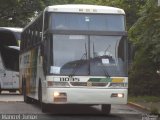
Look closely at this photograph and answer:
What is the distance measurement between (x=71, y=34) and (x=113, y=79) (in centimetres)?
192

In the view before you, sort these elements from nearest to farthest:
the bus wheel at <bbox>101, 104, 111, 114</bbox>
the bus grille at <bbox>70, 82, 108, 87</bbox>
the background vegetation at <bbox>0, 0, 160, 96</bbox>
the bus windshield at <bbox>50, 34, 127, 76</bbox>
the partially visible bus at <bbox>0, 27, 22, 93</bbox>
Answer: the bus grille at <bbox>70, 82, 108, 87</bbox> < the bus windshield at <bbox>50, 34, 127, 76</bbox> < the bus wheel at <bbox>101, 104, 111, 114</bbox> < the background vegetation at <bbox>0, 0, 160, 96</bbox> < the partially visible bus at <bbox>0, 27, 22, 93</bbox>

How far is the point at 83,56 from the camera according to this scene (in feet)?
57.4

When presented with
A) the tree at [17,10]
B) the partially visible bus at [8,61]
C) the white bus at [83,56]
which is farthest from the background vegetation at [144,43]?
the tree at [17,10]

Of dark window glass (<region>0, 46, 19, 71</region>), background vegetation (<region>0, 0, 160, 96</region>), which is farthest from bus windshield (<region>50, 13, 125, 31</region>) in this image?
dark window glass (<region>0, 46, 19, 71</region>)

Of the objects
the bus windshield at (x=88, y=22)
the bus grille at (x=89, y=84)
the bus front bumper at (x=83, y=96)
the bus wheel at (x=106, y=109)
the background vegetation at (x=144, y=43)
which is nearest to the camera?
the bus front bumper at (x=83, y=96)

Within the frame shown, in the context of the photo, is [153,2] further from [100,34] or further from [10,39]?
[10,39]

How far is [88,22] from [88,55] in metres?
1.17

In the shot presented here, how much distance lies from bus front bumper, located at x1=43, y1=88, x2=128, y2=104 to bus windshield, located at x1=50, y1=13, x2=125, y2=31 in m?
2.00

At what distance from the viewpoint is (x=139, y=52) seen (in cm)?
2662

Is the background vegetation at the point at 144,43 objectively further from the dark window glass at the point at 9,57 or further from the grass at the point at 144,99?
the dark window glass at the point at 9,57

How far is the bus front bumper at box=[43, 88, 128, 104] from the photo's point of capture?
17.1 metres

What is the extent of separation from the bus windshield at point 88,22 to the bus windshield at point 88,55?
0.33 metres

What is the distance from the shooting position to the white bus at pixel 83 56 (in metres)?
17.2

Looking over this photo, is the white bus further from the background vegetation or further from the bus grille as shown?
the background vegetation
